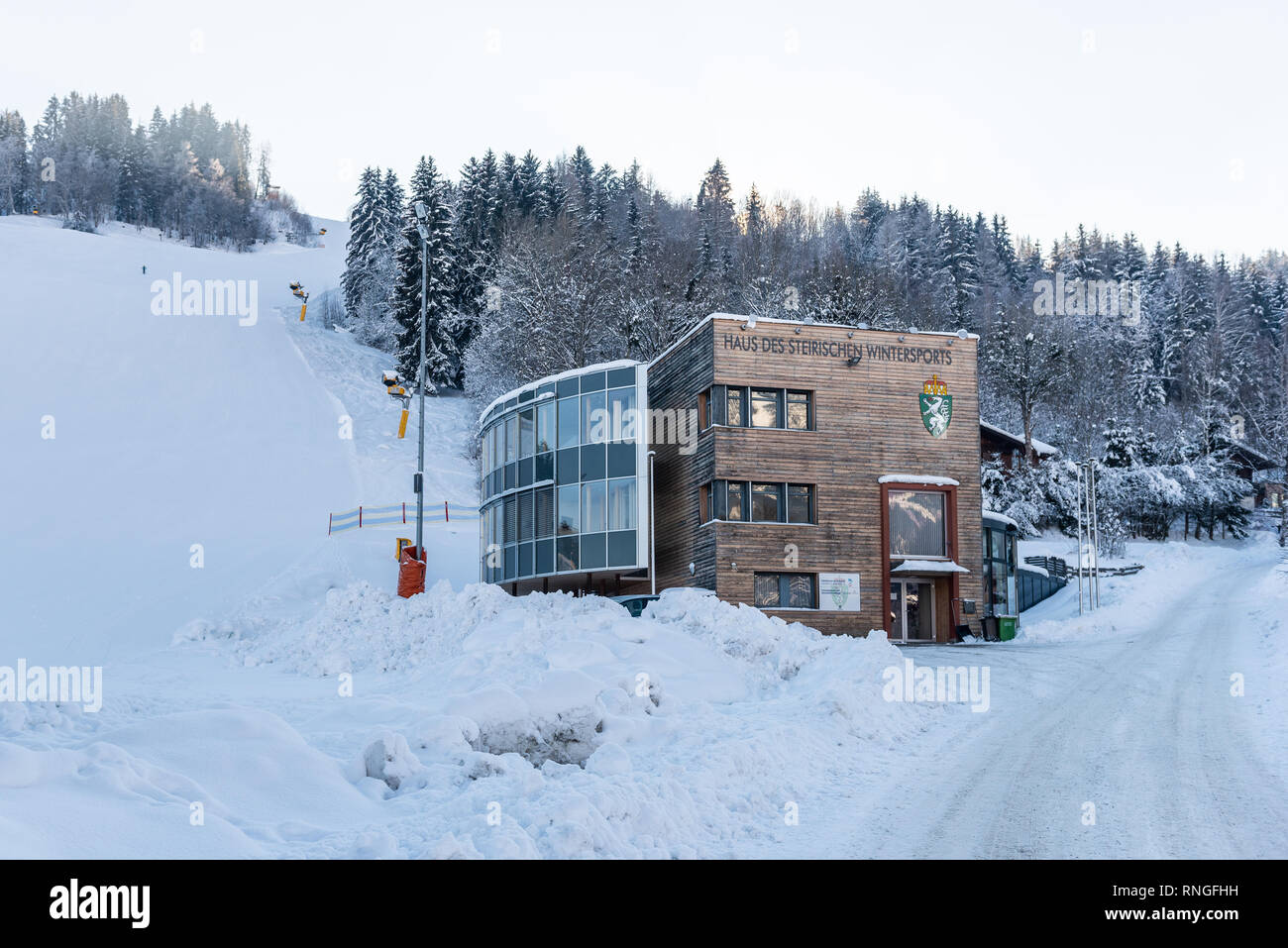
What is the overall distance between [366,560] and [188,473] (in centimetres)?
1221

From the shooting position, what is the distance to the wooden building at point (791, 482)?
27859mm

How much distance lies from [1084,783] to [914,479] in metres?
19.9

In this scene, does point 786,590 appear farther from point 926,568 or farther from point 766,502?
point 926,568

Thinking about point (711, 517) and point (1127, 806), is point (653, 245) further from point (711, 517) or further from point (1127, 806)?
point (1127, 806)

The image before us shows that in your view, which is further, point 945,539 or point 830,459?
point 945,539

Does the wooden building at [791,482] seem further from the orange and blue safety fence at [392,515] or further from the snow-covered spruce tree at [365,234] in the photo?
the snow-covered spruce tree at [365,234]

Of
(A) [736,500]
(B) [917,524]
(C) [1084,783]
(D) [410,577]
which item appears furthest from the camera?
(B) [917,524]

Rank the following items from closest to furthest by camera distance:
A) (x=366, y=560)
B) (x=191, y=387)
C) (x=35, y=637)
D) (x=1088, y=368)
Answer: (x=35, y=637) < (x=366, y=560) < (x=191, y=387) < (x=1088, y=368)

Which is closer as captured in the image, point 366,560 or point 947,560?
point 947,560

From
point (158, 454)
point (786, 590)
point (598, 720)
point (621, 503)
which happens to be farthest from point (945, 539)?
point (158, 454)

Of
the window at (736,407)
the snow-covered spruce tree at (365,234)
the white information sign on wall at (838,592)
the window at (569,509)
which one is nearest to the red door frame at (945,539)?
the white information sign on wall at (838,592)

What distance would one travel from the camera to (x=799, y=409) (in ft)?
96.3
